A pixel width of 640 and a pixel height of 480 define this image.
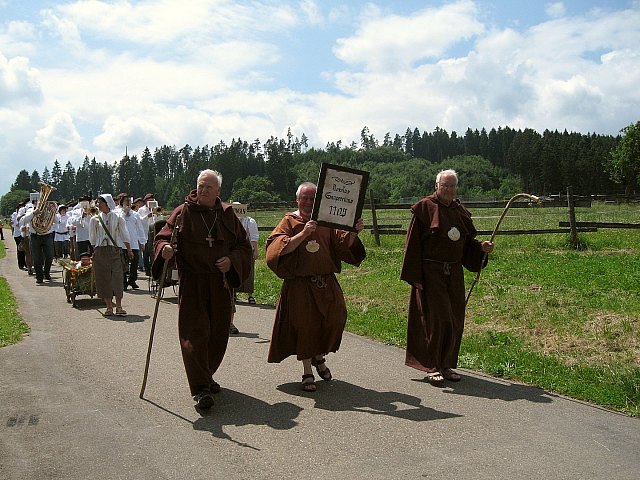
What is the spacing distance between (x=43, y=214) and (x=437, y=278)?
45.2 feet

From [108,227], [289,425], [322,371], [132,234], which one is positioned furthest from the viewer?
[132,234]

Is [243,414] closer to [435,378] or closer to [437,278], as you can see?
[435,378]

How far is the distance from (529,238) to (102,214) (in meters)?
11.3

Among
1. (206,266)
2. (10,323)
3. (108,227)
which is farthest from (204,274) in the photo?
(108,227)

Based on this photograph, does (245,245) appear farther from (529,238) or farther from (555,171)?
(555,171)

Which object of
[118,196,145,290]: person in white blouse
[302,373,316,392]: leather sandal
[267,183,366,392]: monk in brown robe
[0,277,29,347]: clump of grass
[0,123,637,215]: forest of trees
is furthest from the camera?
[0,123,637,215]: forest of trees

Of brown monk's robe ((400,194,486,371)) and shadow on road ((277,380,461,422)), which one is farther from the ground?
brown monk's robe ((400,194,486,371))

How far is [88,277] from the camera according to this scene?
13617mm

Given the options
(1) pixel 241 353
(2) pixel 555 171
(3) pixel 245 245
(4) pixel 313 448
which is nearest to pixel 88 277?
(1) pixel 241 353

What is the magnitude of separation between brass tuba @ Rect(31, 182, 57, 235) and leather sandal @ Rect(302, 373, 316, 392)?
1325 cm

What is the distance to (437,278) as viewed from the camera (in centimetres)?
771

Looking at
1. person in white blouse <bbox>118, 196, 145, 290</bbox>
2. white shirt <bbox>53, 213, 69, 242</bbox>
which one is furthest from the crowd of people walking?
white shirt <bbox>53, 213, 69, 242</bbox>

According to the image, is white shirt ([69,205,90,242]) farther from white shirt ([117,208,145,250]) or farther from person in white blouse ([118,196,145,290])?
person in white blouse ([118,196,145,290])

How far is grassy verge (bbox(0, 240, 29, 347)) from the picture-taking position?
10102mm
